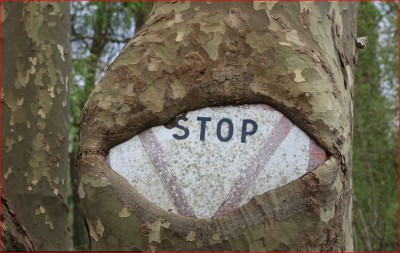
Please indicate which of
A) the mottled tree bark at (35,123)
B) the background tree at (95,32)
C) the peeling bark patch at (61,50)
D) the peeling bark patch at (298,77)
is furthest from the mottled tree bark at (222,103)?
the background tree at (95,32)

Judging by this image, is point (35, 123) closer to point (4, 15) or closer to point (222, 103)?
point (4, 15)

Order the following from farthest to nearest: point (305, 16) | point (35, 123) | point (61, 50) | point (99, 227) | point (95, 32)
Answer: point (95, 32), point (61, 50), point (35, 123), point (305, 16), point (99, 227)

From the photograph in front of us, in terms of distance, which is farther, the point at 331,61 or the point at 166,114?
the point at 331,61

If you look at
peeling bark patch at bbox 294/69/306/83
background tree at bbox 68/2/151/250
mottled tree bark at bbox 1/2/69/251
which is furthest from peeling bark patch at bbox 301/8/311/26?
background tree at bbox 68/2/151/250

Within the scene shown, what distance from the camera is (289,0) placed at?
1.71 meters

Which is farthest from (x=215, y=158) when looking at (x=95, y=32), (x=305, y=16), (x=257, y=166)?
(x=95, y=32)

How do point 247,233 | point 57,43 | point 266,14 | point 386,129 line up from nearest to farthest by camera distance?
point 247,233
point 266,14
point 57,43
point 386,129

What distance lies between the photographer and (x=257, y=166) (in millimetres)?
1577

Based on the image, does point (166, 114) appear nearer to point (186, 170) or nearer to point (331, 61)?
point (186, 170)

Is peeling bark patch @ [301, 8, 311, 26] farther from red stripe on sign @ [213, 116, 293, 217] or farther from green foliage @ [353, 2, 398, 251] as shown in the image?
green foliage @ [353, 2, 398, 251]

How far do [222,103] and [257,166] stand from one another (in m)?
0.17

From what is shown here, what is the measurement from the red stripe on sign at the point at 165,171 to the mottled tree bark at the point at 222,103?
3 cm

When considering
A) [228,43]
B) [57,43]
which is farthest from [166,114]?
[57,43]

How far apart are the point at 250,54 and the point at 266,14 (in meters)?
0.14
